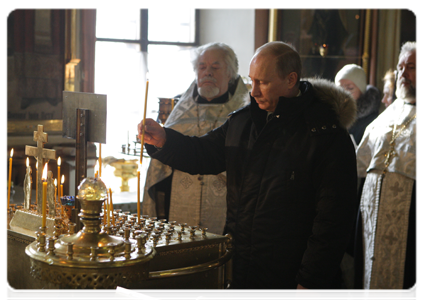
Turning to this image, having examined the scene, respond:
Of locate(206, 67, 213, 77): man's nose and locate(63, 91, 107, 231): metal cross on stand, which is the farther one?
locate(206, 67, 213, 77): man's nose

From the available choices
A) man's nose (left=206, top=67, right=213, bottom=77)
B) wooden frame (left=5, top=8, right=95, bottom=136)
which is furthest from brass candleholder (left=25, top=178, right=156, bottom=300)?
wooden frame (left=5, top=8, right=95, bottom=136)

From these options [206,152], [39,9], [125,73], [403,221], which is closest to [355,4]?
[125,73]

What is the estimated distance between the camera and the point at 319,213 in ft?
6.44

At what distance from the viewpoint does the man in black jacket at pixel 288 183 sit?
195 centimetres

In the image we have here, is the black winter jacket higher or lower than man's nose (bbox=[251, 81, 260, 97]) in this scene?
lower

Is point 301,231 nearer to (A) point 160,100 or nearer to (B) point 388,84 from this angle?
(A) point 160,100

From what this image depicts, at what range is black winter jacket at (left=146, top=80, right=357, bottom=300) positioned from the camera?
1.95 m

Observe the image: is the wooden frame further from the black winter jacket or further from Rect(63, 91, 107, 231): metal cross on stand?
the black winter jacket

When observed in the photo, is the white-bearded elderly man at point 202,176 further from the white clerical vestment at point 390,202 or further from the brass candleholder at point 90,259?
the brass candleholder at point 90,259

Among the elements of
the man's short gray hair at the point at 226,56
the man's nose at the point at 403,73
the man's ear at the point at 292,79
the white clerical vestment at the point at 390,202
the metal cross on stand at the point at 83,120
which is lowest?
the white clerical vestment at the point at 390,202

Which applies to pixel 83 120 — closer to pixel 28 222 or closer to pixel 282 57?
pixel 28 222

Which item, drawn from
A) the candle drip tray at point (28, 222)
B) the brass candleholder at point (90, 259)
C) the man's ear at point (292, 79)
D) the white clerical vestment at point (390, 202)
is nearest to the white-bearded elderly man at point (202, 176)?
the white clerical vestment at point (390, 202)

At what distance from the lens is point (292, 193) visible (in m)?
2.00

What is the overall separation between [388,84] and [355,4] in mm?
2574
